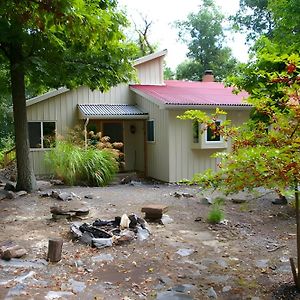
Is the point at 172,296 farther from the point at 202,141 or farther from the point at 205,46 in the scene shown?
the point at 205,46

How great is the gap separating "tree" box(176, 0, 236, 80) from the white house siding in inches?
675

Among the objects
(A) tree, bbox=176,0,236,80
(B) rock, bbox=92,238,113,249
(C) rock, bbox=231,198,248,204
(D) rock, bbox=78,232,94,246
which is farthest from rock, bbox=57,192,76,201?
(A) tree, bbox=176,0,236,80

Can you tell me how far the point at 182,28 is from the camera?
31891 millimetres

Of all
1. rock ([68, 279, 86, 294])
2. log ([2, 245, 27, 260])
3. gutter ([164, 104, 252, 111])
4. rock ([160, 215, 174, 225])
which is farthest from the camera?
gutter ([164, 104, 252, 111])

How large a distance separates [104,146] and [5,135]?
11636 millimetres

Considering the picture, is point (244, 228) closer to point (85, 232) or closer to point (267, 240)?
point (267, 240)

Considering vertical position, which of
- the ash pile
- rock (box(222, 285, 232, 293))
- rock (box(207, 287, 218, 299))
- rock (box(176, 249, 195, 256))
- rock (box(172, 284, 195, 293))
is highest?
the ash pile

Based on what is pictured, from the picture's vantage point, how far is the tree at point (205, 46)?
29.8 metres

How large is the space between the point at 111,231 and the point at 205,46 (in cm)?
2680

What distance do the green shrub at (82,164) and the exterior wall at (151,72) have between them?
16.1 feet

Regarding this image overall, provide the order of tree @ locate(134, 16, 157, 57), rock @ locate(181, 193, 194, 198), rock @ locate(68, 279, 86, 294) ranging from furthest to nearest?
tree @ locate(134, 16, 157, 57) → rock @ locate(181, 193, 194, 198) → rock @ locate(68, 279, 86, 294)

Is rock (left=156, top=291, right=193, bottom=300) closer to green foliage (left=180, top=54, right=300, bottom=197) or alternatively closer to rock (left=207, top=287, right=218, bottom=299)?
rock (left=207, top=287, right=218, bottom=299)

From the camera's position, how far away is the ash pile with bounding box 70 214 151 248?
5.62 meters

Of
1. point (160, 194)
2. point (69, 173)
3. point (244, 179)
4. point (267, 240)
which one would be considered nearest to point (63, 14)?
point (244, 179)
